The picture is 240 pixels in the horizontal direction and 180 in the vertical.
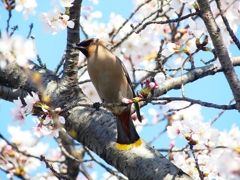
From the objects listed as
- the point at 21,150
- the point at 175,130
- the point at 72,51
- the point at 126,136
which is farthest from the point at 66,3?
the point at 21,150

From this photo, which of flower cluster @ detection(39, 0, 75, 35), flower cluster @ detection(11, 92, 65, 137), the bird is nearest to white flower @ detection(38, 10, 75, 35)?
flower cluster @ detection(39, 0, 75, 35)

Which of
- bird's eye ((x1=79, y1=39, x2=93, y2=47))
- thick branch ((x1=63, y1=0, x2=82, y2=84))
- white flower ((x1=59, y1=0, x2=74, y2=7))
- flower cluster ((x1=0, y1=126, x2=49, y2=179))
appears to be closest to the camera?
white flower ((x1=59, y1=0, x2=74, y2=7))

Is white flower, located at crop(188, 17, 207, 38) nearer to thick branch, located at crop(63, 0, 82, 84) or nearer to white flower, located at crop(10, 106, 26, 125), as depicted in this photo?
thick branch, located at crop(63, 0, 82, 84)

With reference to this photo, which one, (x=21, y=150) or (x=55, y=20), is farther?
(x=21, y=150)

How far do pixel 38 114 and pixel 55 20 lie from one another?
3.02ft

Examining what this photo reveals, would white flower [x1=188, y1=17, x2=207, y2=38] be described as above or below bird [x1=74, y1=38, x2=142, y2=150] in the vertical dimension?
below

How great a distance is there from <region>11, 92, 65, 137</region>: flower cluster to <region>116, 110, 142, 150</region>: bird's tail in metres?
Answer: 0.42

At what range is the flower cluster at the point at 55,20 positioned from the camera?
9.82 feet

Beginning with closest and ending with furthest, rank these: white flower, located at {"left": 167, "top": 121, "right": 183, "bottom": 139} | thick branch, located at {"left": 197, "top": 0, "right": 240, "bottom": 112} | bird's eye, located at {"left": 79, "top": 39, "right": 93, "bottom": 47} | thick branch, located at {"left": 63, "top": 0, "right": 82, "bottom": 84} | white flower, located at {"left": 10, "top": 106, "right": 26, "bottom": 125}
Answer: thick branch, located at {"left": 197, "top": 0, "right": 240, "bottom": 112} < white flower, located at {"left": 10, "top": 106, "right": 26, "bottom": 125} < white flower, located at {"left": 167, "top": 121, "right": 183, "bottom": 139} < thick branch, located at {"left": 63, "top": 0, "right": 82, "bottom": 84} < bird's eye, located at {"left": 79, "top": 39, "right": 93, "bottom": 47}

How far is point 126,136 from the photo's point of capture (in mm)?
2719

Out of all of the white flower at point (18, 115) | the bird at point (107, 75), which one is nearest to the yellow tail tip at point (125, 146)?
the white flower at point (18, 115)

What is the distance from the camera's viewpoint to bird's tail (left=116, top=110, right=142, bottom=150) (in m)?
2.69

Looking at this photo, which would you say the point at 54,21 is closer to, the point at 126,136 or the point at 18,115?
the point at 18,115

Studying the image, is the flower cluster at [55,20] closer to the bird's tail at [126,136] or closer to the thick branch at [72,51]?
the thick branch at [72,51]
